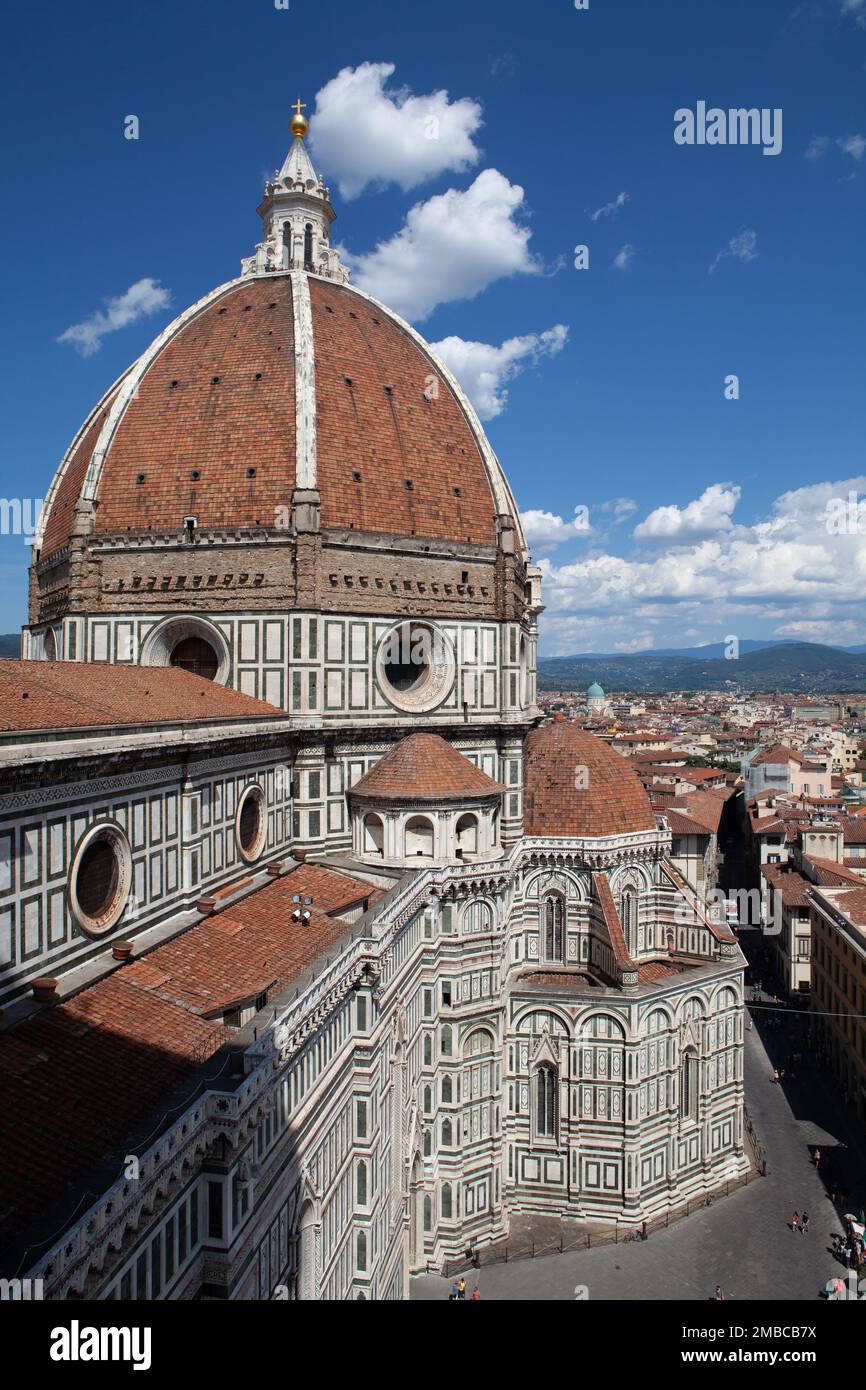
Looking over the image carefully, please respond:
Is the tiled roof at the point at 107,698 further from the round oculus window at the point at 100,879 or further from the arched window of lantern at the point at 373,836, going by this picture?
the arched window of lantern at the point at 373,836

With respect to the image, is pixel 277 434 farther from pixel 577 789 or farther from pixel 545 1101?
pixel 545 1101

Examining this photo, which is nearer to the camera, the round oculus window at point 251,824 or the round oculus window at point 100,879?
the round oculus window at point 100,879

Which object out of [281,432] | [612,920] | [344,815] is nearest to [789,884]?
[612,920]

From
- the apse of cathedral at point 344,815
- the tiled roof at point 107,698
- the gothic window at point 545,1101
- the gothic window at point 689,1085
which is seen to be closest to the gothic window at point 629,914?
the apse of cathedral at point 344,815

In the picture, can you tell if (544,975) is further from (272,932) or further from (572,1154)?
(272,932)

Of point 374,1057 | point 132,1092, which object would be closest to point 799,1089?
point 374,1057

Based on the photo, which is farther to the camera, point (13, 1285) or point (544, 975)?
point (544, 975)
